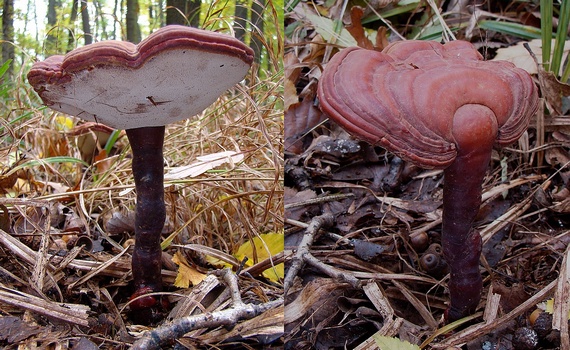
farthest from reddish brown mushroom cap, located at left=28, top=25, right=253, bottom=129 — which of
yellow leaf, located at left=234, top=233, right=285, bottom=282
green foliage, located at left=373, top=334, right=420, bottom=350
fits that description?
green foliage, located at left=373, top=334, right=420, bottom=350

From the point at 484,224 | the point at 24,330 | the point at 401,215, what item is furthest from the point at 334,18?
the point at 24,330

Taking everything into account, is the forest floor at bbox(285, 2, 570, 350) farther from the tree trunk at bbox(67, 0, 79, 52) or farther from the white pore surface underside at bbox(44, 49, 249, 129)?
the tree trunk at bbox(67, 0, 79, 52)

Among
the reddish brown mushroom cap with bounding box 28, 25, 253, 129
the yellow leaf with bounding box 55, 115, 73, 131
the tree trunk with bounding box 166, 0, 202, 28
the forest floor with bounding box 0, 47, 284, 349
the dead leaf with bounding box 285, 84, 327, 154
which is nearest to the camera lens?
the reddish brown mushroom cap with bounding box 28, 25, 253, 129

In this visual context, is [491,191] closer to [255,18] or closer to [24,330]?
[255,18]

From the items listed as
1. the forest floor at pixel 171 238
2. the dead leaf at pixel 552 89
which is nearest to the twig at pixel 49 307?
the forest floor at pixel 171 238

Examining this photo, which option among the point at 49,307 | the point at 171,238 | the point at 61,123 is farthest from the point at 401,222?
the point at 61,123

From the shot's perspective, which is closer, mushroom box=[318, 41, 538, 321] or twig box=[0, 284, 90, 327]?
mushroom box=[318, 41, 538, 321]
